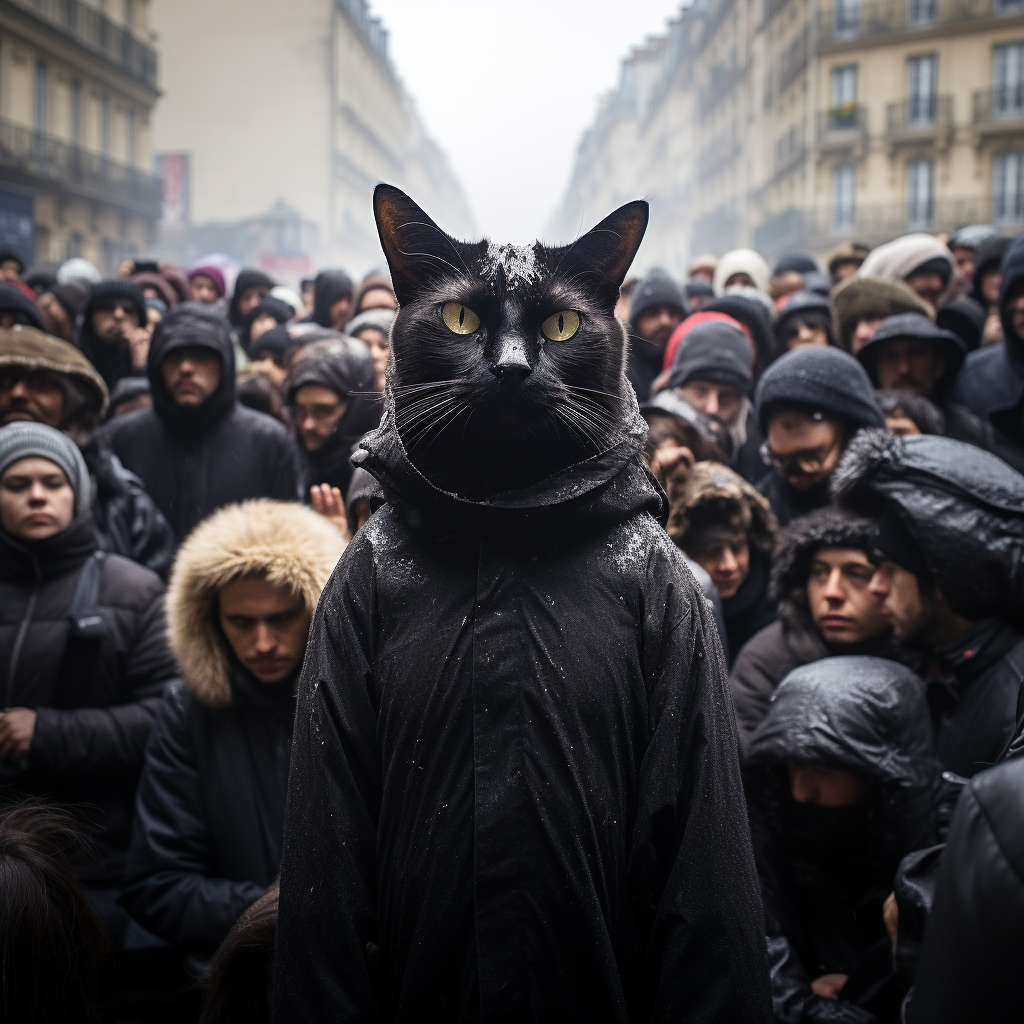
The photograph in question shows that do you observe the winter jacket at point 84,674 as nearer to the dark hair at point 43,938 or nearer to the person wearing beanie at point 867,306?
the dark hair at point 43,938

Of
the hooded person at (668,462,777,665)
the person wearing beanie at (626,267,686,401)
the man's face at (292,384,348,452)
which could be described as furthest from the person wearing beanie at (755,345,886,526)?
the person wearing beanie at (626,267,686,401)

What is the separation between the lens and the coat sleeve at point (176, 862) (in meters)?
2.62

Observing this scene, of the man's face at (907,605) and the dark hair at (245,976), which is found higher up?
the man's face at (907,605)

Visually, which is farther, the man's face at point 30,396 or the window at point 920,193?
the window at point 920,193

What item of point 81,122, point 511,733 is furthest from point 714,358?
point 81,122

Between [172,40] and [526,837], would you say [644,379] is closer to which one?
[526,837]

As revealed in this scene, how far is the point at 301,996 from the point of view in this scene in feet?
4.45

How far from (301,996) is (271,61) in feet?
144

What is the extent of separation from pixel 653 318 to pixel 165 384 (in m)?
3.00

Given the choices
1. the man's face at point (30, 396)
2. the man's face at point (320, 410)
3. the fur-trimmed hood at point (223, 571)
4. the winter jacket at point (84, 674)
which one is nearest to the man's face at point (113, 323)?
the man's face at point (30, 396)

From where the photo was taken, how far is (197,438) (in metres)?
4.88

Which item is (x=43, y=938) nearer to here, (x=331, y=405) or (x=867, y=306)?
(x=331, y=405)

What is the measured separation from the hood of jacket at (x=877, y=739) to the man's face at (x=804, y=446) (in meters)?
1.43

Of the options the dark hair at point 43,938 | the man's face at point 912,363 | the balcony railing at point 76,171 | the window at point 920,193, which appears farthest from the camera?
the window at point 920,193
